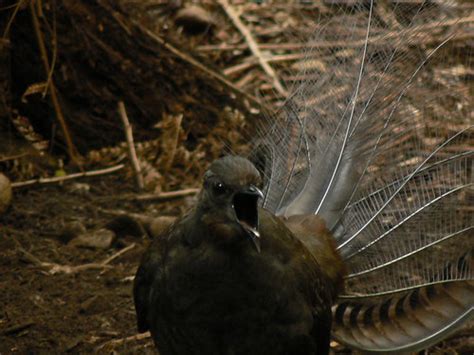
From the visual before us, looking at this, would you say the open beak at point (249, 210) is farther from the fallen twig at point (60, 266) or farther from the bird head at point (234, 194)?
the fallen twig at point (60, 266)

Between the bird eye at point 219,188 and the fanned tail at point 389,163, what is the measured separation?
1299 mm

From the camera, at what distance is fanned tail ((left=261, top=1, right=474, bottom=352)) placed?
4.20m

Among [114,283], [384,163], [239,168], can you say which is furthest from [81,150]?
[239,168]

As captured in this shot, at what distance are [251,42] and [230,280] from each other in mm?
5145

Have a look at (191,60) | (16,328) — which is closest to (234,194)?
(16,328)

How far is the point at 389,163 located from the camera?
4441 mm

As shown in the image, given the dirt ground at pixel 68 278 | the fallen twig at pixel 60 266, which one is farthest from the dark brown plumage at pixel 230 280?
the fallen twig at pixel 60 266

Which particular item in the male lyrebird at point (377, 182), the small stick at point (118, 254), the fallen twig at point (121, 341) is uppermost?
the male lyrebird at point (377, 182)

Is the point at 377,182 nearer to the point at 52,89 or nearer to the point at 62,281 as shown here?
the point at 62,281

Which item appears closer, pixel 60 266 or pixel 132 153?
pixel 60 266

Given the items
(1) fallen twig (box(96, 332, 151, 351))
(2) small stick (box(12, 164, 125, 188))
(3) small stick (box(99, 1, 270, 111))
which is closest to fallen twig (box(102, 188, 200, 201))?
(2) small stick (box(12, 164, 125, 188))

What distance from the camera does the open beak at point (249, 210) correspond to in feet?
10.1

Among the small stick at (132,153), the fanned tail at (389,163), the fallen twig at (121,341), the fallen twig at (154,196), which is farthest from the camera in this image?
the small stick at (132,153)

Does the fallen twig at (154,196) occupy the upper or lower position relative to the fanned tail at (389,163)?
lower
